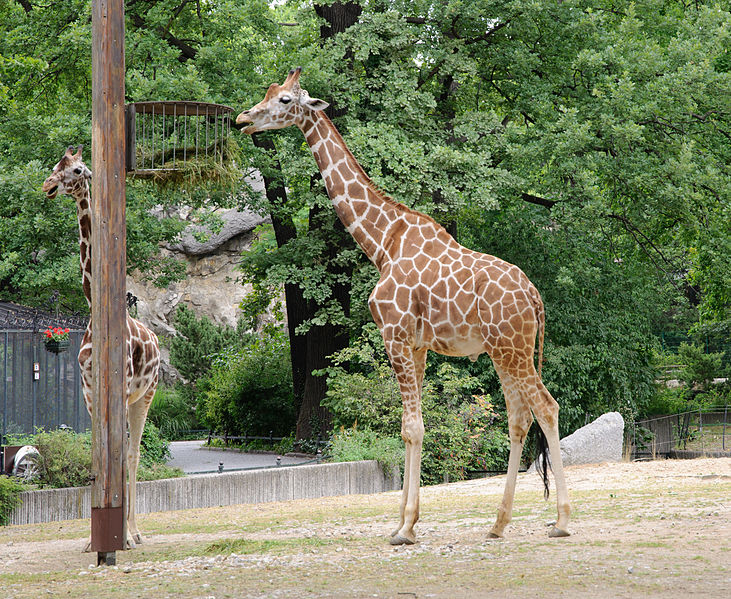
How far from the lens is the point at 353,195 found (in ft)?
31.6

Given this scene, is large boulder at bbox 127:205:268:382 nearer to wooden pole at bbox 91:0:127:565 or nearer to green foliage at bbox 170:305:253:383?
green foliage at bbox 170:305:253:383

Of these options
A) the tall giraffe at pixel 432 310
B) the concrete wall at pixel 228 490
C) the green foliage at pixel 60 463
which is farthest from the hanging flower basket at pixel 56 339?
the tall giraffe at pixel 432 310

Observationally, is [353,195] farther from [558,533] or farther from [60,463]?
[60,463]

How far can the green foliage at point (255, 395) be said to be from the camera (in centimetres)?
2197

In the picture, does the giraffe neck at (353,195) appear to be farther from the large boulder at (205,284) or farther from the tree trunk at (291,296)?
the large boulder at (205,284)

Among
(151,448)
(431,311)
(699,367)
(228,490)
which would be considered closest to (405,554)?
(431,311)

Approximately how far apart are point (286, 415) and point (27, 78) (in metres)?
9.41

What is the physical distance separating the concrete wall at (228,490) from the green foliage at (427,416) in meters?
0.61

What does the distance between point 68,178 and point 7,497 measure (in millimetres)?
4284

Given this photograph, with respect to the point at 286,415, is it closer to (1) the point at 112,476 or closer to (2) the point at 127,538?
(2) the point at 127,538

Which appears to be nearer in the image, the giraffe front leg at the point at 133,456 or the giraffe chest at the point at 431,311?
the giraffe chest at the point at 431,311

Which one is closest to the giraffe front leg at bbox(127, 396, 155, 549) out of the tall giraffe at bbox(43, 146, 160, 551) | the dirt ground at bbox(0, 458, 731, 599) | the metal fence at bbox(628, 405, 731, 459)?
the tall giraffe at bbox(43, 146, 160, 551)

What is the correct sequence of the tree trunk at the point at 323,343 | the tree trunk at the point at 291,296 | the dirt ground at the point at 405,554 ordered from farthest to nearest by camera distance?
the tree trunk at the point at 323,343, the tree trunk at the point at 291,296, the dirt ground at the point at 405,554

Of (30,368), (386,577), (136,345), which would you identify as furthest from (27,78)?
(386,577)
